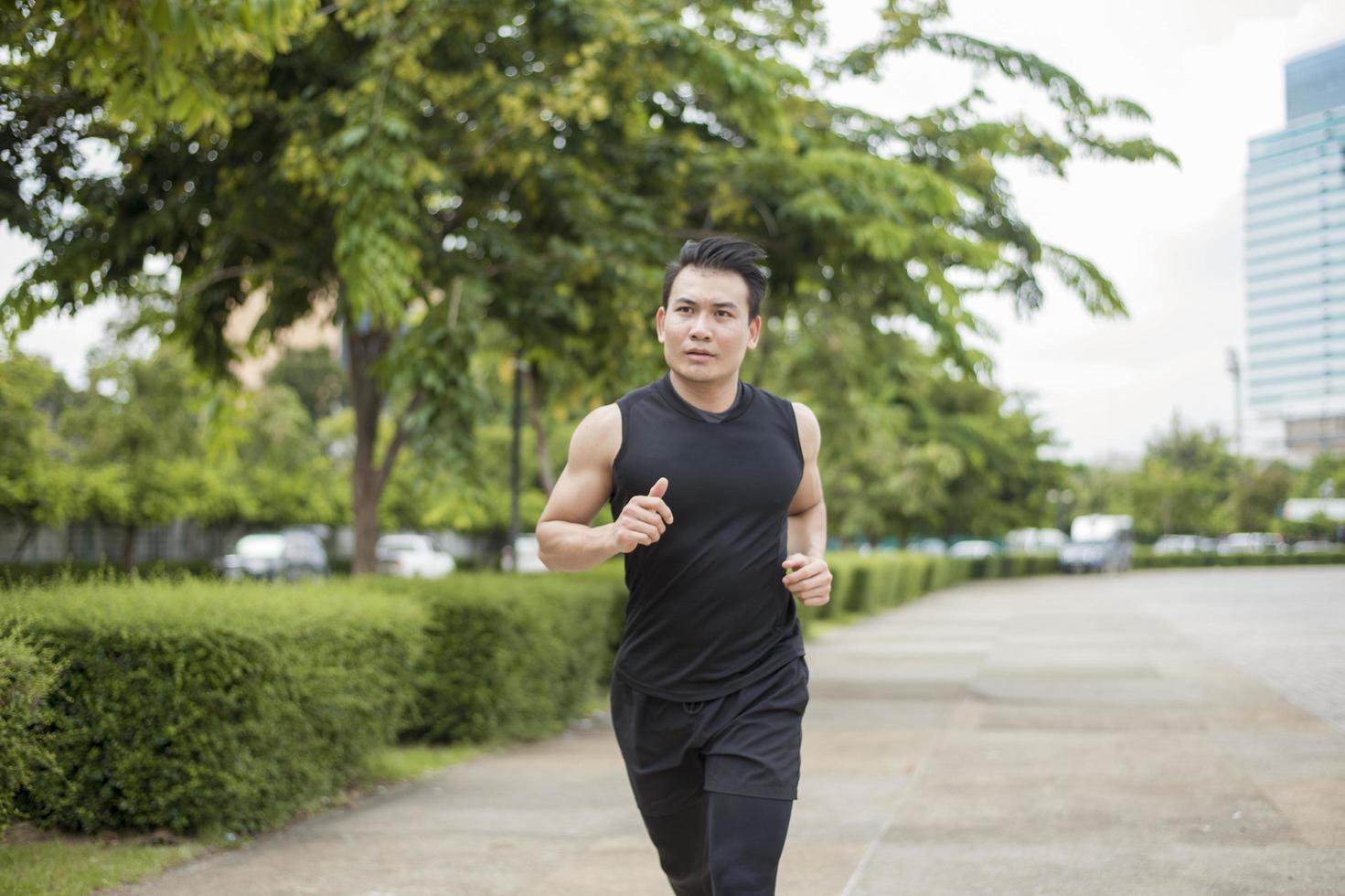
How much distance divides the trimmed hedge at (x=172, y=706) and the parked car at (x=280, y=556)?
76.3 feet

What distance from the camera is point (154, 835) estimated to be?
6223 millimetres

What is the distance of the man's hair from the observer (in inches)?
143

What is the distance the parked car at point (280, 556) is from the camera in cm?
3046

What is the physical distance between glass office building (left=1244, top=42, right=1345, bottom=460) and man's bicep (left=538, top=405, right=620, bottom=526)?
391 inches

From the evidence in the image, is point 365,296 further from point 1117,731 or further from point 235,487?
point 235,487

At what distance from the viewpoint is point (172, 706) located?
6.11m

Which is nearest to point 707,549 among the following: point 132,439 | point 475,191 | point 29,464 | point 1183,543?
point 475,191

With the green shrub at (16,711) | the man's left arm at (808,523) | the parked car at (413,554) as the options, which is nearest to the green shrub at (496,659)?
the green shrub at (16,711)

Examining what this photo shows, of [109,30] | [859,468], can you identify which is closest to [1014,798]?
[109,30]

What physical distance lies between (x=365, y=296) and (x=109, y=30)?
3.27 metres

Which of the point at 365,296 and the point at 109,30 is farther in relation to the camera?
the point at 365,296

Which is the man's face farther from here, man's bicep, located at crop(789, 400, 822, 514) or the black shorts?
the black shorts

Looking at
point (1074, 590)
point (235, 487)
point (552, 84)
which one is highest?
point (552, 84)

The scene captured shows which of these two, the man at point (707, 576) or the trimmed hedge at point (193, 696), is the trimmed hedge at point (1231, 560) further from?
the man at point (707, 576)
